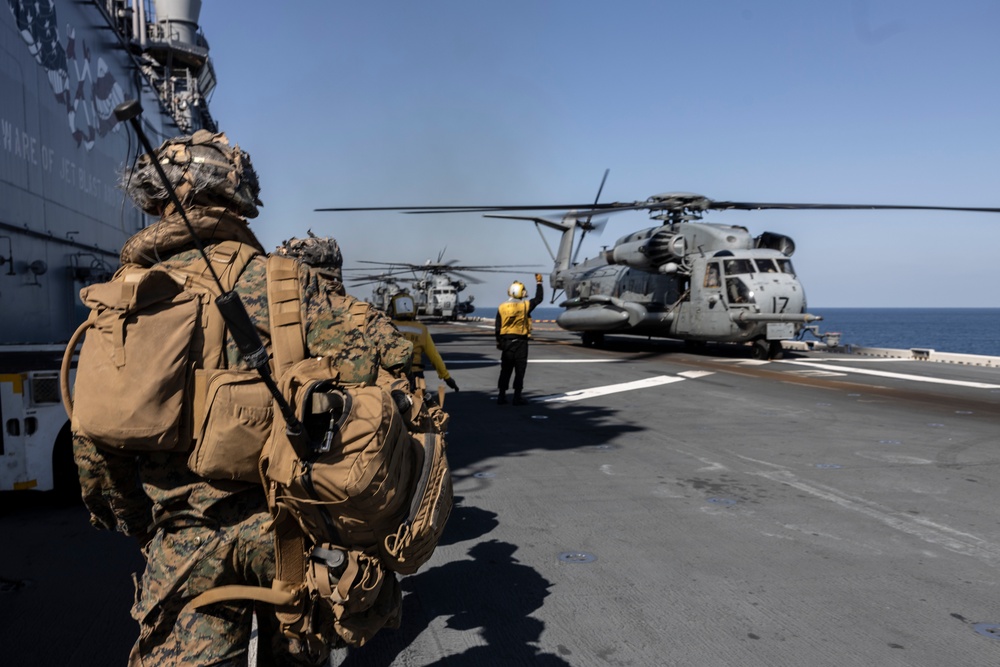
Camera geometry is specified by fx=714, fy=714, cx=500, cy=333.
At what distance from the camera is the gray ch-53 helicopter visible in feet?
48.2

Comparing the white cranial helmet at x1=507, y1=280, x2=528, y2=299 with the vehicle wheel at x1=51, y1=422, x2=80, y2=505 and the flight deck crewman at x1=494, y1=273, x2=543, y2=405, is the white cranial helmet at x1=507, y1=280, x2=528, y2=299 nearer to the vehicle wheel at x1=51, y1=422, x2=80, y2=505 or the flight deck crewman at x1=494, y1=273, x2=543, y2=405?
the flight deck crewman at x1=494, y1=273, x2=543, y2=405

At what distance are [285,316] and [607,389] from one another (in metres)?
9.19

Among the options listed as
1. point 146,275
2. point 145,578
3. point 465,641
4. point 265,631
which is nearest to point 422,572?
point 465,641

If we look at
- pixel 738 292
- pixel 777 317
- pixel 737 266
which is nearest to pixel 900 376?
pixel 777 317

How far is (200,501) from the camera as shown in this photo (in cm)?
179

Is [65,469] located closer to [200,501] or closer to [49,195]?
[49,195]

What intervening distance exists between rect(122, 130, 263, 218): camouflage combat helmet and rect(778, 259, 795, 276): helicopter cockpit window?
49.0 feet

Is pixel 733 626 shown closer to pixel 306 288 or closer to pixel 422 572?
pixel 422 572

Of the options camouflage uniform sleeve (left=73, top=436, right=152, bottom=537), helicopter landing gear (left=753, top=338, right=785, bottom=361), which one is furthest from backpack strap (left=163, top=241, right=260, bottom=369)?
helicopter landing gear (left=753, top=338, right=785, bottom=361)

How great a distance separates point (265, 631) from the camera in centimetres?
197

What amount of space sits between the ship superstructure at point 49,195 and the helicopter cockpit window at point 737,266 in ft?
37.7

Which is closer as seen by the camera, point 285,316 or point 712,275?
point 285,316

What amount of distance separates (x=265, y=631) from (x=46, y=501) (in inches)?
154

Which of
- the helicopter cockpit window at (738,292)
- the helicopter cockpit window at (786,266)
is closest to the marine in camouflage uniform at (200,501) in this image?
the helicopter cockpit window at (738,292)
